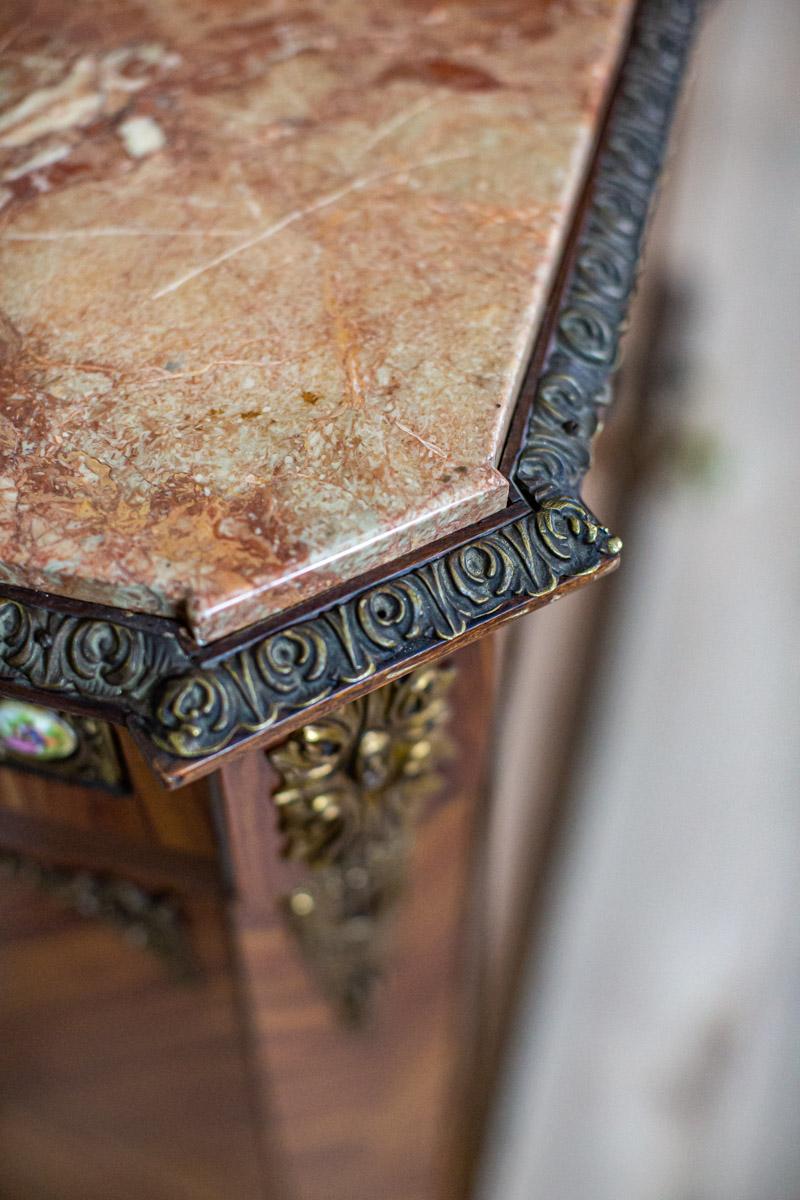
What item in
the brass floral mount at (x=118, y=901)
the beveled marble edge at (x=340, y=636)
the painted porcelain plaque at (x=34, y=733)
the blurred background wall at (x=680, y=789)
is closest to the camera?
the beveled marble edge at (x=340, y=636)

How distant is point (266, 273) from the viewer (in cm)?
46

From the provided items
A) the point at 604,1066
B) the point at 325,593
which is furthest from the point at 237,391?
the point at 604,1066

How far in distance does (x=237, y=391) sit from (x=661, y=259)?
3.45ft

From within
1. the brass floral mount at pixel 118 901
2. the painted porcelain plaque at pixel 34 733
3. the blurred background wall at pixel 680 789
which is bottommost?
the blurred background wall at pixel 680 789

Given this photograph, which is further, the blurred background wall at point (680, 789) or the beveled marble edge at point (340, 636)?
the blurred background wall at point (680, 789)

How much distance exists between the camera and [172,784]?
0.36m

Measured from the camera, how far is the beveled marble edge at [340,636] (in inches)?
14.4

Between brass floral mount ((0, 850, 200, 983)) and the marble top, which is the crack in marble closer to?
the marble top

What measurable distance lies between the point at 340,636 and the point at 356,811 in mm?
166

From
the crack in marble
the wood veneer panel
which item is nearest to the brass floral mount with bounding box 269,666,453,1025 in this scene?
the wood veneer panel

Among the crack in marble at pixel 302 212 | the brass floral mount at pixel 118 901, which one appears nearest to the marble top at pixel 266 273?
the crack in marble at pixel 302 212

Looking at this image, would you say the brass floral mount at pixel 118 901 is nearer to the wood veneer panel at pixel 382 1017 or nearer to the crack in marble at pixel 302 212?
the wood veneer panel at pixel 382 1017

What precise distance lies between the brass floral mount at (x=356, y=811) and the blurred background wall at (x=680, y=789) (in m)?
0.21

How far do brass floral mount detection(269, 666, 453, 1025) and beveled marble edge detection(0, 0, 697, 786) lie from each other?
7 cm
